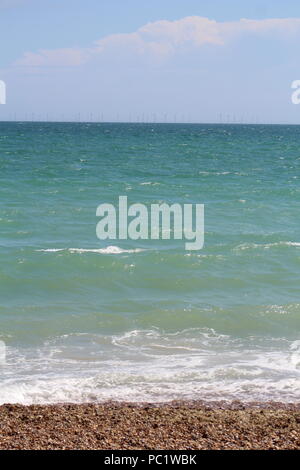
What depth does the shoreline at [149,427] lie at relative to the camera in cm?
929

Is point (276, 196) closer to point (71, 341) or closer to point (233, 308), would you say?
point (233, 308)

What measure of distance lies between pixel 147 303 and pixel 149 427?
7.74m

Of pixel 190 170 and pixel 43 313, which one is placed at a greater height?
pixel 190 170

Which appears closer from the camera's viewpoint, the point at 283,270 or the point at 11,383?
the point at 11,383

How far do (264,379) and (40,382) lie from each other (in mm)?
4290

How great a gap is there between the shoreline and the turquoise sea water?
801 mm

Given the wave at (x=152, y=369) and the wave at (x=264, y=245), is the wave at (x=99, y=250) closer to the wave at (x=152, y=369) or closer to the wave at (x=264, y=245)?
the wave at (x=264, y=245)

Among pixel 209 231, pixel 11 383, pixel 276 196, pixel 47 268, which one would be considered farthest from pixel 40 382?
pixel 276 196

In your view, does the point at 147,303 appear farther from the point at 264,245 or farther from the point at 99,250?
the point at 264,245

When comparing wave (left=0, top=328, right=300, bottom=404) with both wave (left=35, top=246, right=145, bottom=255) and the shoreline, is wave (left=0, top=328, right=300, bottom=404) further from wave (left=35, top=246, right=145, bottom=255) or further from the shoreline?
wave (left=35, top=246, right=145, bottom=255)

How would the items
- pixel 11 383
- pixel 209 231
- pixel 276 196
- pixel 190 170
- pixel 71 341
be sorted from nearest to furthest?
pixel 11 383 < pixel 71 341 < pixel 209 231 < pixel 276 196 < pixel 190 170

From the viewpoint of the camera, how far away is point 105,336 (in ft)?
49.3

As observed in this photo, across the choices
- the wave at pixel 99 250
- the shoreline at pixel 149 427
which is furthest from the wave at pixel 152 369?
the wave at pixel 99 250

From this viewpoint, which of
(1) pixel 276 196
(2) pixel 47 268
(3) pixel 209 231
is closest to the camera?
(2) pixel 47 268
